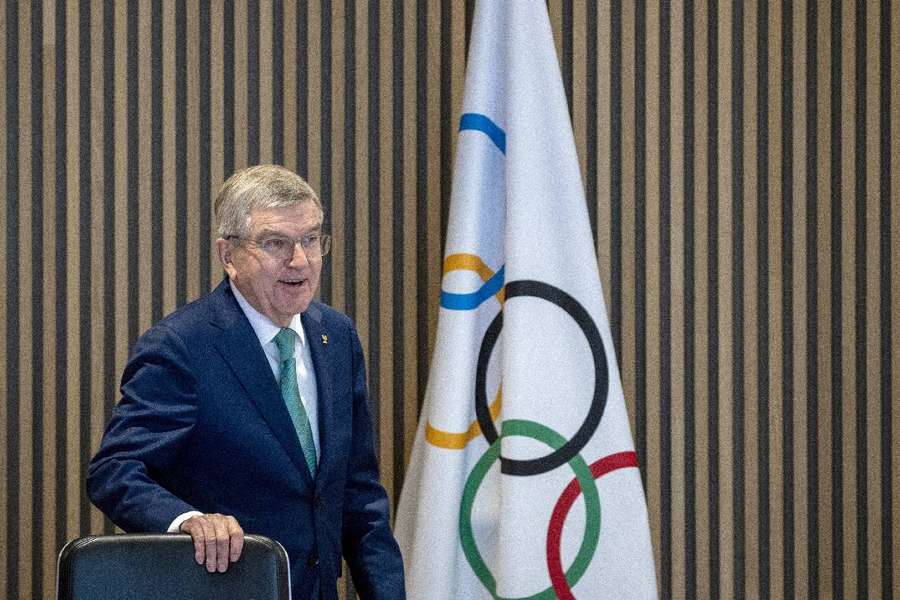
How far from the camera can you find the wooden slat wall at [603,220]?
3330 millimetres

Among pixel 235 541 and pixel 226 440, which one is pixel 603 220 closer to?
pixel 226 440

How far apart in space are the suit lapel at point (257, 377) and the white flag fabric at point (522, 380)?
3.16 ft

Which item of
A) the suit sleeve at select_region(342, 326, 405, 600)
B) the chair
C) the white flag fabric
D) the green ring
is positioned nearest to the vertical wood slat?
the white flag fabric

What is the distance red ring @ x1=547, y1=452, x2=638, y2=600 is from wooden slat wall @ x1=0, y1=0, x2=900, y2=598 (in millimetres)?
464

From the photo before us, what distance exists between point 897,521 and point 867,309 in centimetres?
65

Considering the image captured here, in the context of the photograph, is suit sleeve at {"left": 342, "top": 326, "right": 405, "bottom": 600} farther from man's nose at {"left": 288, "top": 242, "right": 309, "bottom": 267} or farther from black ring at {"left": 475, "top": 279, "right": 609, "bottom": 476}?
black ring at {"left": 475, "top": 279, "right": 609, "bottom": 476}

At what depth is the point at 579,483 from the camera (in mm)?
3072

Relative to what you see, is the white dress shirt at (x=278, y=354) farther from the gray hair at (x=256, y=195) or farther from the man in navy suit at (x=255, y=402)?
the gray hair at (x=256, y=195)

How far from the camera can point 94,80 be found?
131 inches

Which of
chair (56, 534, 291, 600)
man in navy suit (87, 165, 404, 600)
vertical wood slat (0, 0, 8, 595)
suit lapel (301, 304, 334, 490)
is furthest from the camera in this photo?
vertical wood slat (0, 0, 8, 595)

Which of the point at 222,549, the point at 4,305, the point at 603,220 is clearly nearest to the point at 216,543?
the point at 222,549

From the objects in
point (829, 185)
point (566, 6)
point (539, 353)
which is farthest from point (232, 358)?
point (829, 185)

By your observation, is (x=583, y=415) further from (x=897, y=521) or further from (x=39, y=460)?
(x=39, y=460)

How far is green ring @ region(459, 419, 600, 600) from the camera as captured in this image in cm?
302
